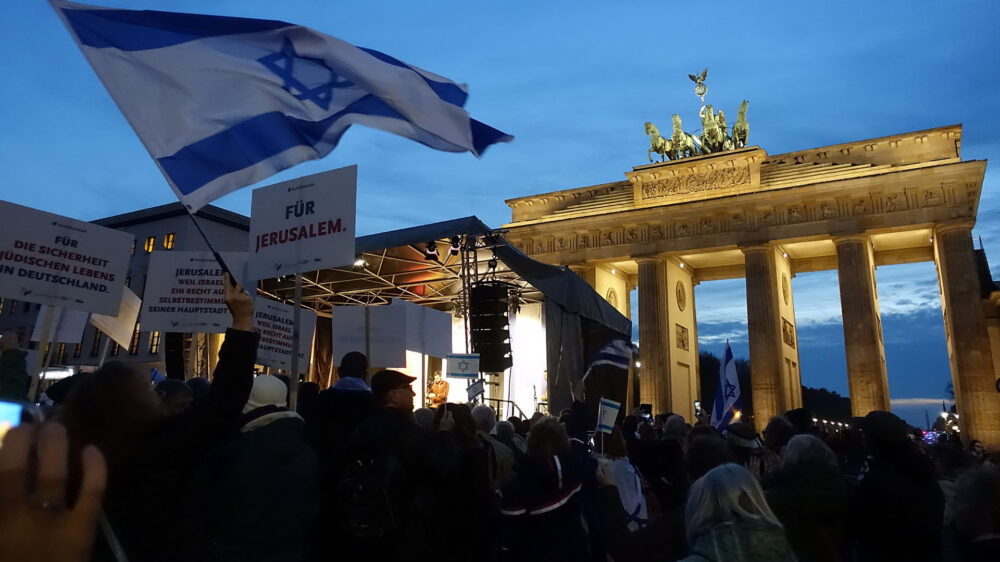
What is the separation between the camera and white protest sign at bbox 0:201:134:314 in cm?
618

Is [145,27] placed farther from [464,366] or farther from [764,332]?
[764,332]

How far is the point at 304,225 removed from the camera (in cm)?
562

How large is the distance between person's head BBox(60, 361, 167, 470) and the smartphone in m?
0.43

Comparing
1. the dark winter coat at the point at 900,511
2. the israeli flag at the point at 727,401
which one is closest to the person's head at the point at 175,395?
the dark winter coat at the point at 900,511

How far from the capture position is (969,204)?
27703 mm

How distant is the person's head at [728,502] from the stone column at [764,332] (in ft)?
92.6

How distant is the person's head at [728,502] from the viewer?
2697 millimetres

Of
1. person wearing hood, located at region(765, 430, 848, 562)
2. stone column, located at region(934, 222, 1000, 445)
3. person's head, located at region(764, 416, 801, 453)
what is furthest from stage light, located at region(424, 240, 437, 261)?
stone column, located at region(934, 222, 1000, 445)

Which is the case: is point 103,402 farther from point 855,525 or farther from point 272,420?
point 855,525

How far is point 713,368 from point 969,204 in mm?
54682

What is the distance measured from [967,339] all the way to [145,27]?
101 ft

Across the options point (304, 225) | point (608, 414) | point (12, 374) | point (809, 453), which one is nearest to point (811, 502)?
point (809, 453)

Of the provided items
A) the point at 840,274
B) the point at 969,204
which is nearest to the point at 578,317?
the point at 840,274

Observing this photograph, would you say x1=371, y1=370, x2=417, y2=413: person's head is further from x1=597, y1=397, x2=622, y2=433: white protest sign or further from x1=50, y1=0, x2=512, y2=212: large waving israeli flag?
x1=597, y1=397, x2=622, y2=433: white protest sign
